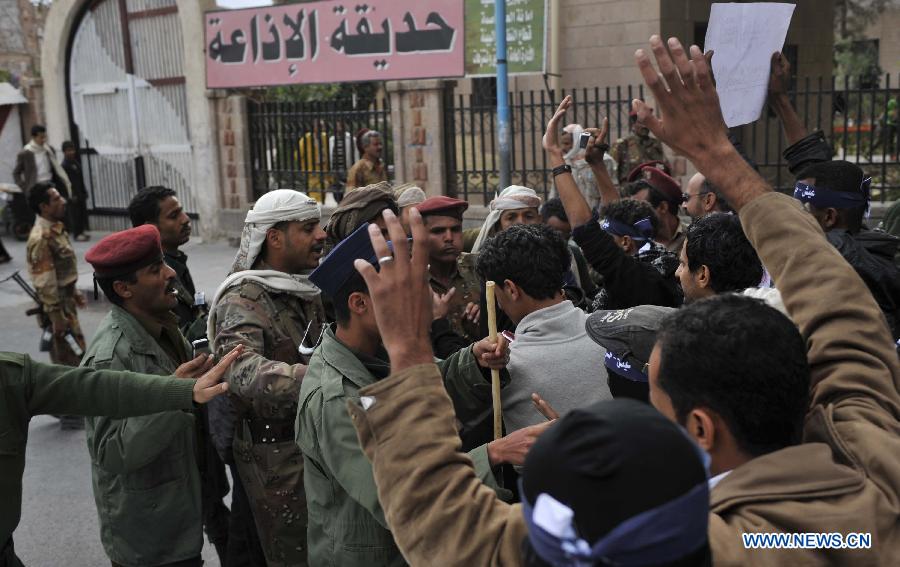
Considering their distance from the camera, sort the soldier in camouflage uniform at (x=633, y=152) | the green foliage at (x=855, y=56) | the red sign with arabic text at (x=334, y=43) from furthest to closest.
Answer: the green foliage at (x=855, y=56), the red sign with arabic text at (x=334, y=43), the soldier in camouflage uniform at (x=633, y=152)

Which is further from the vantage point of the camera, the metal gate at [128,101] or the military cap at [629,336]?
the metal gate at [128,101]

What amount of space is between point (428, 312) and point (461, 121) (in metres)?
9.71

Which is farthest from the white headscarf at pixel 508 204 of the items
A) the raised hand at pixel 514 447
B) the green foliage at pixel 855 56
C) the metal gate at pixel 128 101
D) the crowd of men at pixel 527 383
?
the green foliage at pixel 855 56

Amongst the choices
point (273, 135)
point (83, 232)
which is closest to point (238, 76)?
point (273, 135)

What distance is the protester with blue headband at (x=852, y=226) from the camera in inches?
125

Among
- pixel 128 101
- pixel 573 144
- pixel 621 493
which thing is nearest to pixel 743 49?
pixel 621 493

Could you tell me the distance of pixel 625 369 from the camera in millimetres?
2258

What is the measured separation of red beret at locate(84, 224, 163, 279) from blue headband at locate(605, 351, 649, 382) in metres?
1.93

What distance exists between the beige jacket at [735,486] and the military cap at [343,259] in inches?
34.7

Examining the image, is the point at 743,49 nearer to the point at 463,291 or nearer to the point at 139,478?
the point at 463,291

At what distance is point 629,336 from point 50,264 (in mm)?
5848

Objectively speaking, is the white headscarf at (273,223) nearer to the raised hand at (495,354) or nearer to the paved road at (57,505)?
the raised hand at (495,354)

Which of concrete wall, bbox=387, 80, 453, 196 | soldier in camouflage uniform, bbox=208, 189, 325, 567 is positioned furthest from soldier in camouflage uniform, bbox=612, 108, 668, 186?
soldier in camouflage uniform, bbox=208, 189, 325, 567

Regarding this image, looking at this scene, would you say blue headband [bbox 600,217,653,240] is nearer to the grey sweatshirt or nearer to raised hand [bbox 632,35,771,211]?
the grey sweatshirt
